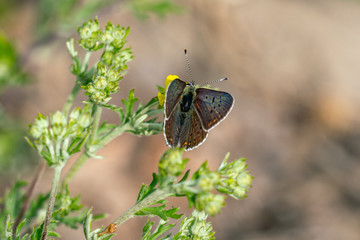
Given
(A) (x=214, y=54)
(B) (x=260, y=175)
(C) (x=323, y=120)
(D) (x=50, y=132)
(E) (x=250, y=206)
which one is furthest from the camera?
(A) (x=214, y=54)

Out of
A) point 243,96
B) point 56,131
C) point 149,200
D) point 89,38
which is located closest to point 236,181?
point 149,200

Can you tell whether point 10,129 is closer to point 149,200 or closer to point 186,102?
point 186,102

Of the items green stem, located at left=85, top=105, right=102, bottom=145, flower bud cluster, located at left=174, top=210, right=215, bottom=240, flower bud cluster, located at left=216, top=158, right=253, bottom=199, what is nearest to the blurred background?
green stem, located at left=85, top=105, right=102, bottom=145

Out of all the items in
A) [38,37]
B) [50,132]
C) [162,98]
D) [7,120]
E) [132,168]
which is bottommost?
[132,168]

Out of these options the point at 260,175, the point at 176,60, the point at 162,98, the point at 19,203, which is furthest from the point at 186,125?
the point at 176,60

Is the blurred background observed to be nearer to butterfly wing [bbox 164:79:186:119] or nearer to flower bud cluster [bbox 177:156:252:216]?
butterfly wing [bbox 164:79:186:119]

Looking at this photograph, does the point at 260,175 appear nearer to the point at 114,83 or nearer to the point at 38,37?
the point at 38,37
